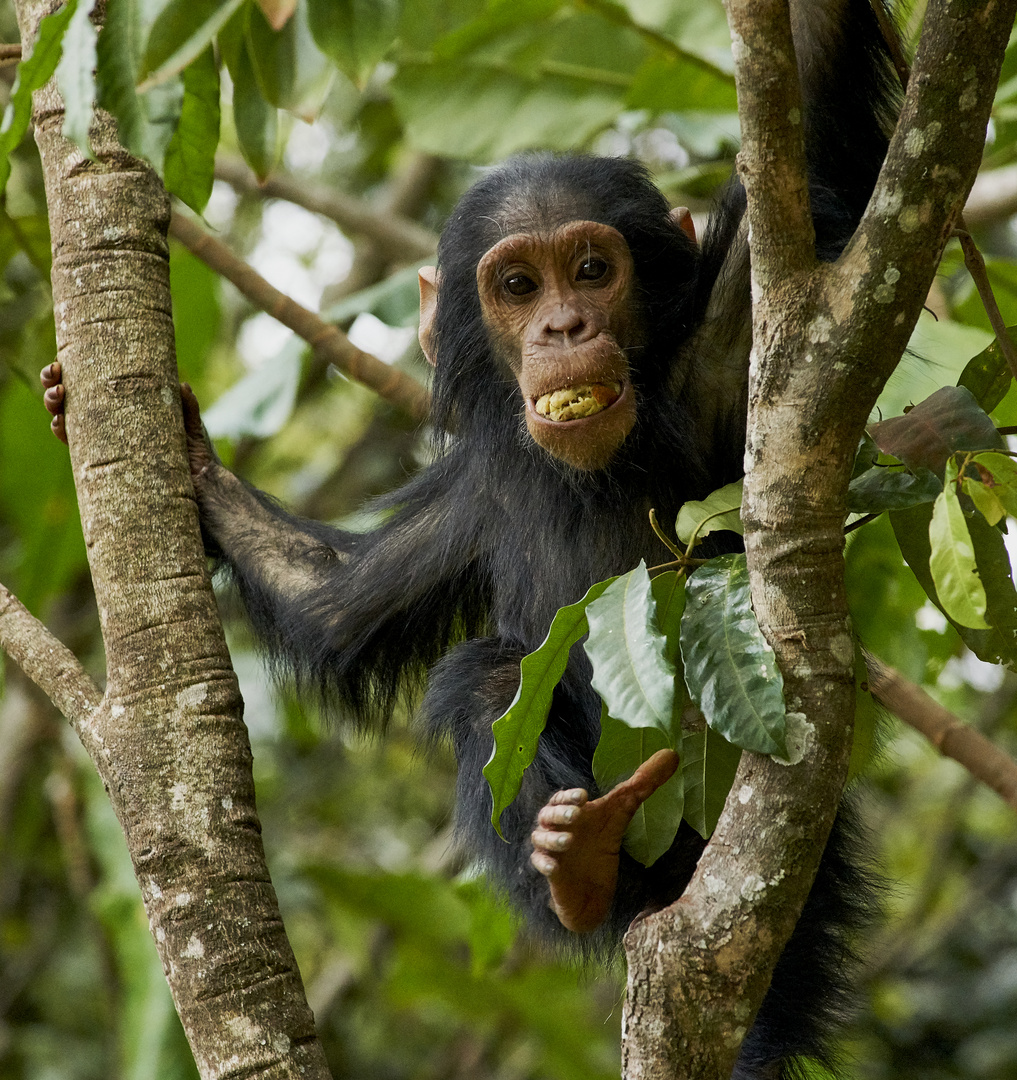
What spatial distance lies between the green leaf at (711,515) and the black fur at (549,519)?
63 centimetres

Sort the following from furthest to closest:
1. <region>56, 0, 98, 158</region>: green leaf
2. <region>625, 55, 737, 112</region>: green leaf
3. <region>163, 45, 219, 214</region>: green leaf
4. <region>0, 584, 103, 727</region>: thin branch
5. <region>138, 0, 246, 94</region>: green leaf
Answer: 1. <region>625, 55, 737, 112</region>: green leaf
2. <region>163, 45, 219, 214</region>: green leaf
3. <region>0, 584, 103, 727</region>: thin branch
4. <region>138, 0, 246, 94</region>: green leaf
5. <region>56, 0, 98, 158</region>: green leaf

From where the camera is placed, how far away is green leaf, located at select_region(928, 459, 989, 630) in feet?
4.85

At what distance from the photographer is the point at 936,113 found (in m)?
1.52

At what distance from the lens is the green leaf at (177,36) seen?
1.94 metres

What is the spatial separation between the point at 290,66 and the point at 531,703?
143 centimetres

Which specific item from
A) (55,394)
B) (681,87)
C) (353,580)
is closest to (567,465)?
(353,580)

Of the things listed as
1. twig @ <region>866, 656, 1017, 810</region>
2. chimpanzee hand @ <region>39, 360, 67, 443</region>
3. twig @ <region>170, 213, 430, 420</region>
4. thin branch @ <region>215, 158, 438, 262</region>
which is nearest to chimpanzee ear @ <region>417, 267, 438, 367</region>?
twig @ <region>170, 213, 430, 420</region>

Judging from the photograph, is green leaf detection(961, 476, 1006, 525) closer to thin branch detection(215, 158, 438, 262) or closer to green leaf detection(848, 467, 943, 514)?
green leaf detection(848, 467, 943, 514)

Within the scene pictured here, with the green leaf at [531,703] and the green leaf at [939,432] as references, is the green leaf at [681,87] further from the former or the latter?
the green leaf at [531,703]

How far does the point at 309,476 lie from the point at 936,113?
20.0ft

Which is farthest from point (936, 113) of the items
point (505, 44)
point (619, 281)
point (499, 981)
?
point (499, 981)

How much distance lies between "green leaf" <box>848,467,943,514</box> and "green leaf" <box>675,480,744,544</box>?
201 mm

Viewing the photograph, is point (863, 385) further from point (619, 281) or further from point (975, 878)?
point (975, 878)

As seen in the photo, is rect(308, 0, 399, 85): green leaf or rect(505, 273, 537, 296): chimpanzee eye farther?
rect(505, 273, 537, 296): chimpanzee eye
